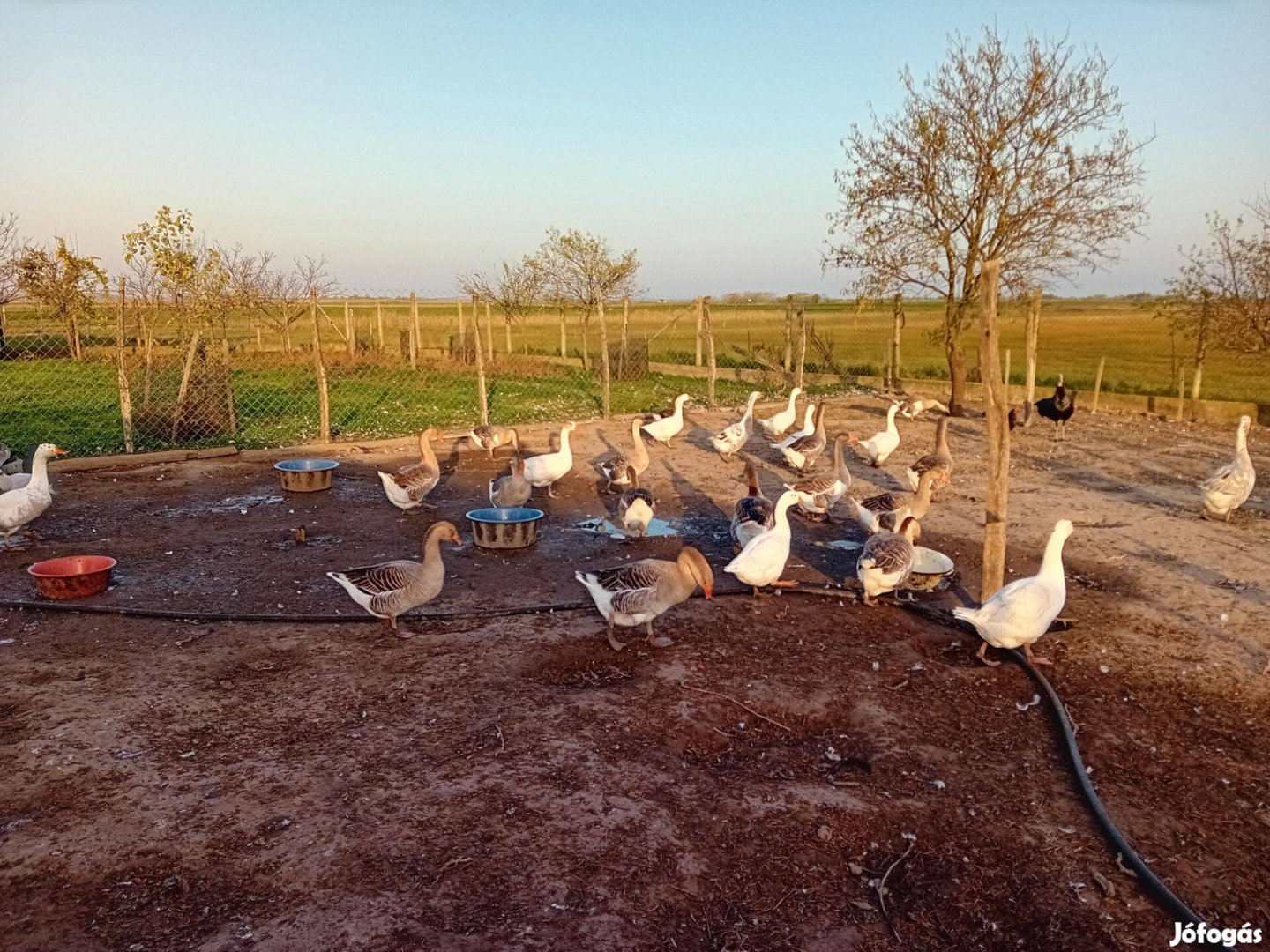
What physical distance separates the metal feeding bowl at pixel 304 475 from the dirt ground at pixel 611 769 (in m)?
2.69

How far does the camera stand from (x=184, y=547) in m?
9.42

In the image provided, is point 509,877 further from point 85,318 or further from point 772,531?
point 85,318

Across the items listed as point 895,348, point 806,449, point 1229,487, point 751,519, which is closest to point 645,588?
point 751,519

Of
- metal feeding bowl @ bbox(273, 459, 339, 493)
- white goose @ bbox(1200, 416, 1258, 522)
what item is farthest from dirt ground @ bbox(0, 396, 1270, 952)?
metal feeding bowl @ bbox(273, 459, 339, 493)

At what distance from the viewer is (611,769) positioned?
16.0 feet

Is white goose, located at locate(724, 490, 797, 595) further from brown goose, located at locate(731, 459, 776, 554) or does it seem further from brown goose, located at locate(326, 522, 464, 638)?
brown goose, located at locate(326, 522, 464, 638)

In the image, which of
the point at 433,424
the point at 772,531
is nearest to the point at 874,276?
the point at 433,424

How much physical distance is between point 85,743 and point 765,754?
4.25m

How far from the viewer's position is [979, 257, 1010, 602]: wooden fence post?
6.53m

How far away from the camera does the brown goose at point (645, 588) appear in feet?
21.3

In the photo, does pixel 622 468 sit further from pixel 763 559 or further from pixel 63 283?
pixel 63 283

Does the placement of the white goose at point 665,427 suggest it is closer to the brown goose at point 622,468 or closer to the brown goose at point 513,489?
the brown goose at point 622,468

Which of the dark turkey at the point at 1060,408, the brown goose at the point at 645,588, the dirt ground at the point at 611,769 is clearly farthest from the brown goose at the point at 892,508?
the dark turkey at the point at 1060,408

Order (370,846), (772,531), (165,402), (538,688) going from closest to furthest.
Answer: (370,846) → (538,688) → (772,531) → (165,402)
